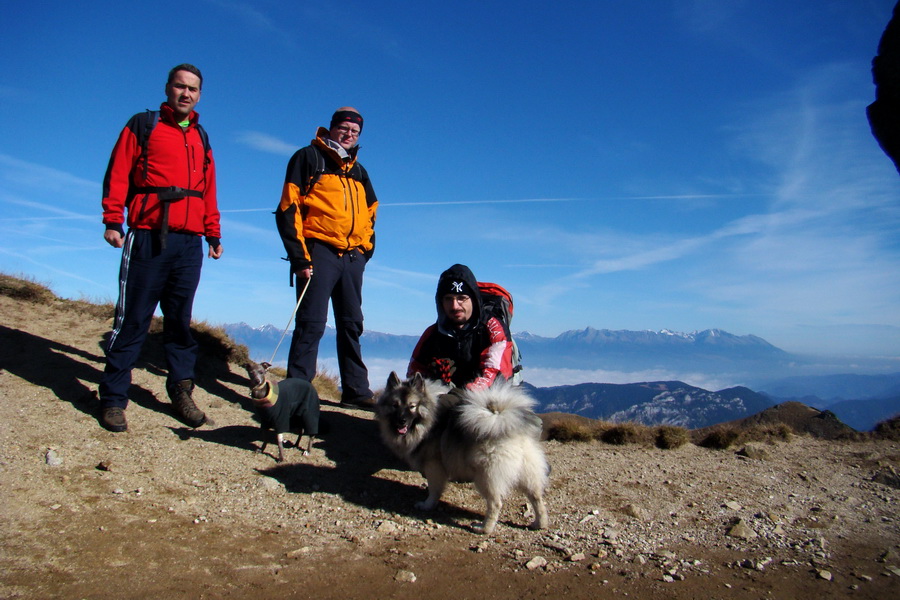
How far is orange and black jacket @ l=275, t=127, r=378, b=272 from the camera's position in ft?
19.9

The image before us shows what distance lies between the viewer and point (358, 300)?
679 centimetres

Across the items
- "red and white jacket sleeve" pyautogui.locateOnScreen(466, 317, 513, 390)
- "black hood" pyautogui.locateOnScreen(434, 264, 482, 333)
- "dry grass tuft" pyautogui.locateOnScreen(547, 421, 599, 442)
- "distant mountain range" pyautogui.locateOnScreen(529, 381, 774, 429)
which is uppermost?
"black hood" pyautogui.locateOnScreen(434, 264, 482, 333)

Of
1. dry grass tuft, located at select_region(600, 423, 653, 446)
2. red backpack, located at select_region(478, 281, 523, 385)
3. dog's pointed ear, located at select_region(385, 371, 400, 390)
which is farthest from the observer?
dry grass tuft, located at select_region(600, 423, 653, 446)

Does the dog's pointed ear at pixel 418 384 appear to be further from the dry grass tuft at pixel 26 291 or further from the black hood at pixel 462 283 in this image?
the dry grass tuft at pixel 26 291

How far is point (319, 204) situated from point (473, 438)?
3.52 meters

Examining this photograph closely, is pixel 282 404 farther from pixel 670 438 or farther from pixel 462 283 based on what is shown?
pixel 670 438

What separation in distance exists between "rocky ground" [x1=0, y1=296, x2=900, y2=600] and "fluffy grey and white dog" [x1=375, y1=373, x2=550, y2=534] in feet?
1.18

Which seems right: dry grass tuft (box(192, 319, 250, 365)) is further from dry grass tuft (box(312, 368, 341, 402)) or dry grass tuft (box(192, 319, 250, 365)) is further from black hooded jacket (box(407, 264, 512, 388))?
black hooded jacket (box(407, 264, 512, 388))

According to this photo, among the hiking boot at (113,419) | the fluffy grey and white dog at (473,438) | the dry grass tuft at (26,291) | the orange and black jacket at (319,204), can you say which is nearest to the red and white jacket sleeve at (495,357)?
the fluffy grey and white dog at (473,438)

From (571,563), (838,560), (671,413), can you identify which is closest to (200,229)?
(571,563)

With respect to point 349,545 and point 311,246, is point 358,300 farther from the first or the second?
point 349,545

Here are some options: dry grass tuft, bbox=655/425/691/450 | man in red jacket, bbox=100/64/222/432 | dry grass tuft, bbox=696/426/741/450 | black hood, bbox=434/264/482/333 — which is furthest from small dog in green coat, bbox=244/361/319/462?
dry grass tuft, bbox=696/426/741/450

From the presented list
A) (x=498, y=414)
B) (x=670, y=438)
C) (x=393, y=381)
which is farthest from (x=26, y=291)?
(x=670, y=438)

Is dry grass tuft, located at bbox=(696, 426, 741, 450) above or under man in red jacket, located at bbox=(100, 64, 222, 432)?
under
